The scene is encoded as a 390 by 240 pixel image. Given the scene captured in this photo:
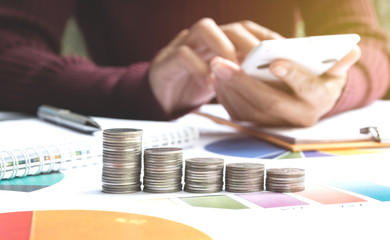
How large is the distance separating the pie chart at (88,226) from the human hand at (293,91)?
1.65ft

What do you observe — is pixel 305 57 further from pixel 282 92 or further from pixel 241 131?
pixel 241 131

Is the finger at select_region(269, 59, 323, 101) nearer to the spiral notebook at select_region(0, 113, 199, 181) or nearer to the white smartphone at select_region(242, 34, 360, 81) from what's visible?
the white smartphone at select_region(242, 34, 360, 81)

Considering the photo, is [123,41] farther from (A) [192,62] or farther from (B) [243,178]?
(B) [243,178]

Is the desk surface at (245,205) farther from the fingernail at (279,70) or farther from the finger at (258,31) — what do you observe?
the finger at (258,31)

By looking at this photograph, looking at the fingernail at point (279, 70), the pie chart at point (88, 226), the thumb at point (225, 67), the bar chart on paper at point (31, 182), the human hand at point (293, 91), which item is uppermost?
the thumb at point (225, 67)

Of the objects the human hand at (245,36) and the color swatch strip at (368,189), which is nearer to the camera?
the color swatch strip at (368,189)

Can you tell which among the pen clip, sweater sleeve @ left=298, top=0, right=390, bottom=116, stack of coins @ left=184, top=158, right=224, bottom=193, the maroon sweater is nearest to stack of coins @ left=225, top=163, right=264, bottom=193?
stack of coins @ left=184, top=158, right=224, bottom=193

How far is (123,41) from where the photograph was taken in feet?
5.79

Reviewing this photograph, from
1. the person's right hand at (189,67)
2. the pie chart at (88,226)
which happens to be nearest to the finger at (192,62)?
the person's right hand at (189,67)

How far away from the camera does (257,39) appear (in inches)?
40.1

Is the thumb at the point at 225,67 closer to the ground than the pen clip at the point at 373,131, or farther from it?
farther from it

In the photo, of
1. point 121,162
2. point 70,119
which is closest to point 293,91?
point 70,119

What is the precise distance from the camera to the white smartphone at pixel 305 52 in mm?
758

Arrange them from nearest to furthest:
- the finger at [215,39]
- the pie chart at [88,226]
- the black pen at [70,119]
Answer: the pie chart at [88,226] < the black pen at [70,119] < the finger at [215,39]
